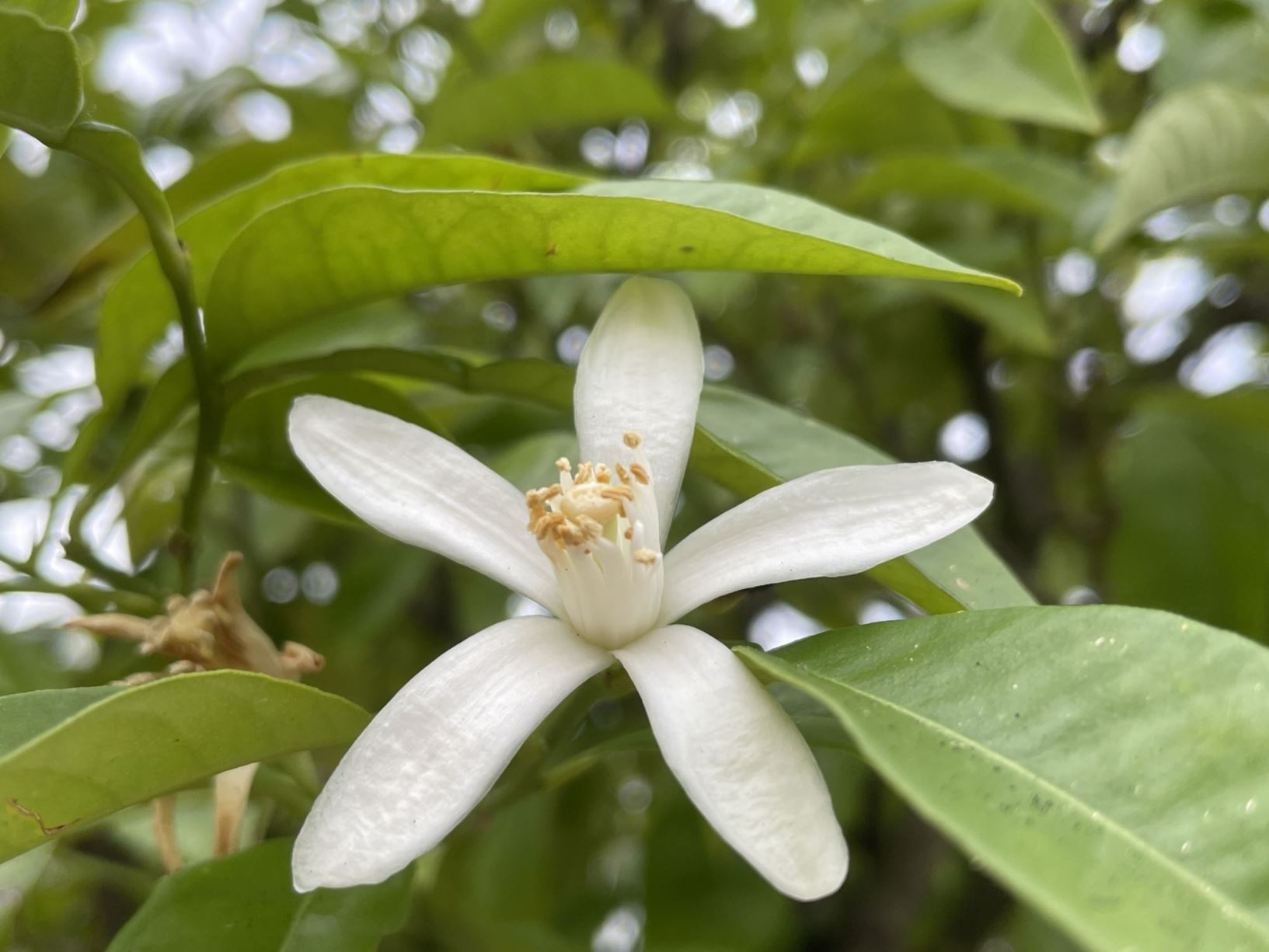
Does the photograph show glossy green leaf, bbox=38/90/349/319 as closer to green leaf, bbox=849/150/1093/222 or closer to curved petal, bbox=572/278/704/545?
curved petal, bbox=572/278/704/545

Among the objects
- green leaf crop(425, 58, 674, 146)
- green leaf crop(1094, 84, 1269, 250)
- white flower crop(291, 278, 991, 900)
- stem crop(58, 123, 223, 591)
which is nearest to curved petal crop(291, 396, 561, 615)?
white flower crop(291, 278, 991, 900)

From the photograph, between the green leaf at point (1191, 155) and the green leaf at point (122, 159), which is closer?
the green leaf at point (122, 159)

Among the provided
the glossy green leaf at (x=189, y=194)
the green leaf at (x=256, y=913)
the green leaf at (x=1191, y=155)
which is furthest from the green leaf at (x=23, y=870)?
the green leaf at (x=1191, y=155)

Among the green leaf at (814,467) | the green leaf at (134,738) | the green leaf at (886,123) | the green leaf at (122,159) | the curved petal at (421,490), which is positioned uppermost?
the green leaf at (122,159)

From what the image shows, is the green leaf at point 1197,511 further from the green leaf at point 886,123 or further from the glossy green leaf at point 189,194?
the glossy green leaf at point 189,194

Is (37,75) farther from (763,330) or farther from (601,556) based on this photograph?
(763,330)

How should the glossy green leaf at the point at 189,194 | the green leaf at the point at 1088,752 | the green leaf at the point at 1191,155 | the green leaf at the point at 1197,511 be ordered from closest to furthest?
the green leaf at the point at 1088,752 < the green leaf at the point at 1191,155 < the glossy green leaf at the point at 189,194 < the green leaf at the point at 1197,511

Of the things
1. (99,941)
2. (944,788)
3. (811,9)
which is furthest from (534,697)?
(99,941)
